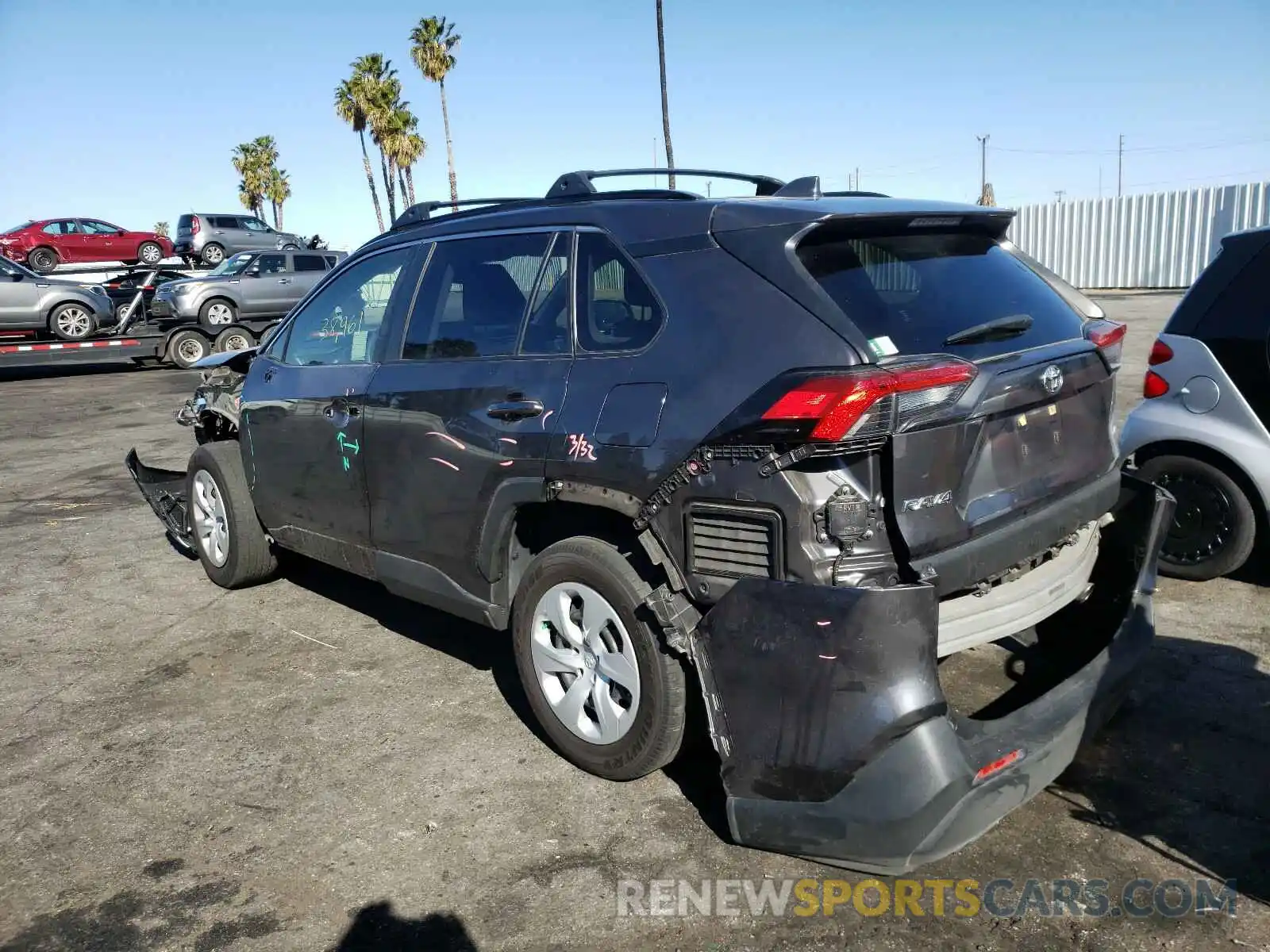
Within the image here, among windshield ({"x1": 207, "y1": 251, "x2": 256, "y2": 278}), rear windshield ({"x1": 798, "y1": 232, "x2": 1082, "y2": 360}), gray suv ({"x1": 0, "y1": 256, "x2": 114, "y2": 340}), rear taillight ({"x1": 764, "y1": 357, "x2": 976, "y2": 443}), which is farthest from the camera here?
windshield ({"x1": 207, "y1": 251, "x2": 256, "y2": 278})

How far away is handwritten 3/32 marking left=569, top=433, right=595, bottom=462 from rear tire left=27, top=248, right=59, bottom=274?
87.1 feet

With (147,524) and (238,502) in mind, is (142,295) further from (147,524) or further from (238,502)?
(238,502)

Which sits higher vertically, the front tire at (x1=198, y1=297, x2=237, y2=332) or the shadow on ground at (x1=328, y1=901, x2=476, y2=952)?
the front tire at (x1=198, y1=297, x2=237, y2=332)

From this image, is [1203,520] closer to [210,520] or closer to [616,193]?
[616,193]

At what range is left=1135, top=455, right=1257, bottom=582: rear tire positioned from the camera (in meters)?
4.95

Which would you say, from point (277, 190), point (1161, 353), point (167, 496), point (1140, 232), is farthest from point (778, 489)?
point (277, 190)

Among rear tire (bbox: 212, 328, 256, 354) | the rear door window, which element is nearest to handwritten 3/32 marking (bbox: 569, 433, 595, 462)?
rear tire (bbox: 212, 328, 256, 354)

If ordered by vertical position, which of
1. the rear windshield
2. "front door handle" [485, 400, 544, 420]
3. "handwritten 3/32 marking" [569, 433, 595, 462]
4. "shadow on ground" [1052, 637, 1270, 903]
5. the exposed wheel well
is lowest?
"shadow on ground" [1052, 637, 1270, 903]

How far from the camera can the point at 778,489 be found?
2.72m

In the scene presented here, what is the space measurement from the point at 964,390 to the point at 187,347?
18.7m

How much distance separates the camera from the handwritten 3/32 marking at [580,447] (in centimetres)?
322

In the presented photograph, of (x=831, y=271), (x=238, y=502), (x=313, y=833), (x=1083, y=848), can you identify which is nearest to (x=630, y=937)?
(x=313, y=833)

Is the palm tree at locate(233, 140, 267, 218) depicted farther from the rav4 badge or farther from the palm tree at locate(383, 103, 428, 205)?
the rav4 badge

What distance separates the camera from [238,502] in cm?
547
